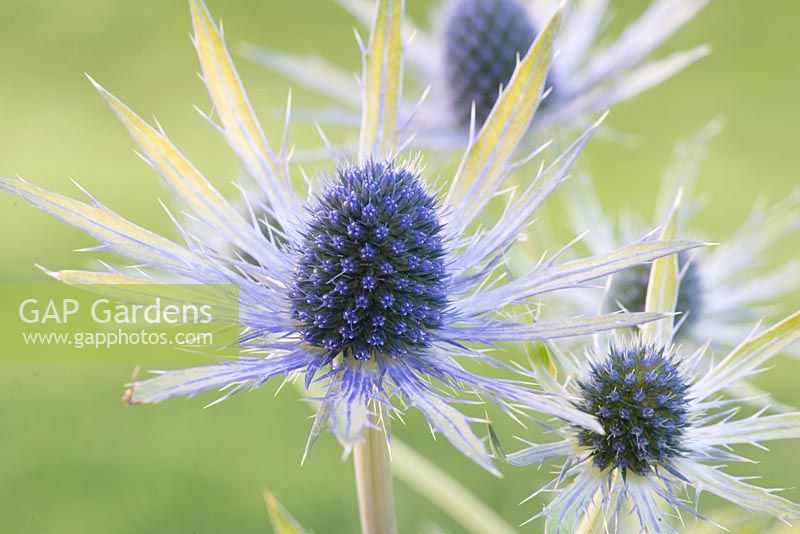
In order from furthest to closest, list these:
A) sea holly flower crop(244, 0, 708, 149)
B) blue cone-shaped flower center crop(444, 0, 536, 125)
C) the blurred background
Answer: the blurred background → blue cone-shaped flower center crop(444, 0, 536, 125) → sea holly flower crop(244, 0, 708, 149)

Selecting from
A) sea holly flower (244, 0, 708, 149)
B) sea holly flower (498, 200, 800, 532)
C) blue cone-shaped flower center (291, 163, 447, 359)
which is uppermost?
sea holly flower (244, 0, 708, 149)

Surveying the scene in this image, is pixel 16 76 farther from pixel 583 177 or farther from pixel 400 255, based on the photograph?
pixel 400 255

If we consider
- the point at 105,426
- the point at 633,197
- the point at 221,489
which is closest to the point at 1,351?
the point at 221,489

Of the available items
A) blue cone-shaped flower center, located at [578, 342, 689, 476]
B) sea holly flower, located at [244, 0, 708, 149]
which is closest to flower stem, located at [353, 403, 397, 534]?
blue cone-shaped flower center, located at [578, 342, 689, 476]

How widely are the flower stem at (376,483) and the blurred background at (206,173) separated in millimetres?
385

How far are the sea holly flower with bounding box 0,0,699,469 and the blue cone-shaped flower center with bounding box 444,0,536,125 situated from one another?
0.54m

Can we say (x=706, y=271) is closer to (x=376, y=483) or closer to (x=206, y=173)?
(x=376, y=483)

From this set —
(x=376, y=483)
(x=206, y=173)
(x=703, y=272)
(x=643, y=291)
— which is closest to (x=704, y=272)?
(x=703, y=272)

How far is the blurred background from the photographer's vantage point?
68.1 inches

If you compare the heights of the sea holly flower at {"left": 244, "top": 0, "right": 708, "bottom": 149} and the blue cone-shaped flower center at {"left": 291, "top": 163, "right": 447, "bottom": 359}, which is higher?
the sea holly flower at {"left": 244, "top": 0, "right": 708, "bottom": 149}

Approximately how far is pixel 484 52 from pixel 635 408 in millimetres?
743

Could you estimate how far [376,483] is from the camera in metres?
0.63

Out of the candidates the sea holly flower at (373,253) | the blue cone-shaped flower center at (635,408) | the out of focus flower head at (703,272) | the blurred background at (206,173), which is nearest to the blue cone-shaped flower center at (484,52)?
the out of focus flower head at (703,272)

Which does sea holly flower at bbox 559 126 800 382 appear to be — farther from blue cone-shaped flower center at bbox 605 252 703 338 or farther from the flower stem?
the flower stem
